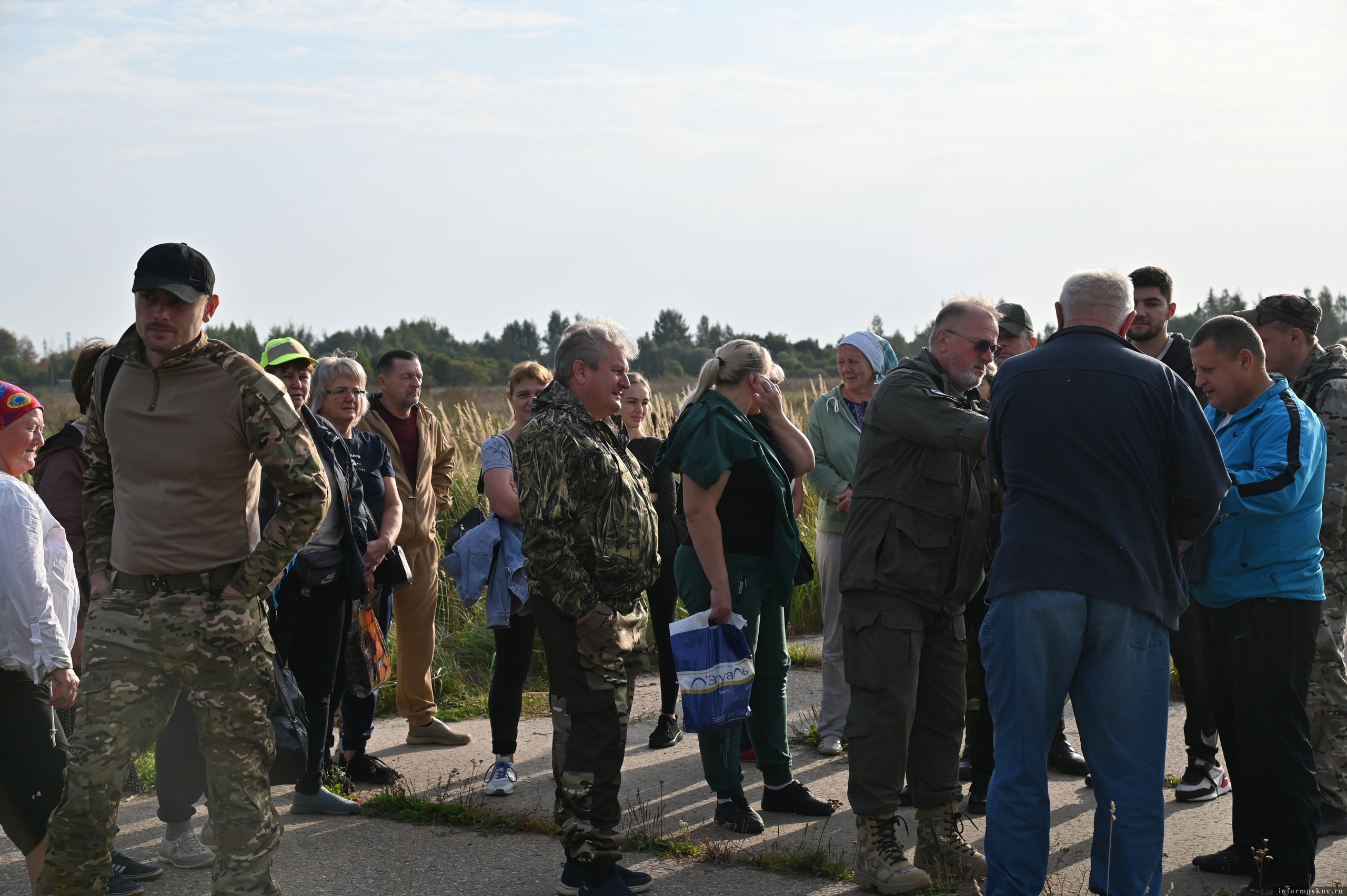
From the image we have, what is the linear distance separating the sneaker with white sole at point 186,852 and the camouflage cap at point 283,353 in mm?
2185

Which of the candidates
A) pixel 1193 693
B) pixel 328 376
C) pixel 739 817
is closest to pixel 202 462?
pixel 328 376

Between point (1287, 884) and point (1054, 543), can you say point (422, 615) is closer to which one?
point (1054, 543)

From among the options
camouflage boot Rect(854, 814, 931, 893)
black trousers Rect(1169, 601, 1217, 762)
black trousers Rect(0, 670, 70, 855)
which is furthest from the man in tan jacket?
black trousers Rect(1169, 601, 1217, 762)

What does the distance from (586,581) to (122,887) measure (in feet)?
7.26

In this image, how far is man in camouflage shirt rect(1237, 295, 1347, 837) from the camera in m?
4.70

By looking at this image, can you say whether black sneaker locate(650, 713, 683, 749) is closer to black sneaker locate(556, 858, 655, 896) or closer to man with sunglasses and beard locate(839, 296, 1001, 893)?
black sneaker locate(556, 858, 655, 896)

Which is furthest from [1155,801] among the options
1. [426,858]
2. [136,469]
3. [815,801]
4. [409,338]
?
[409,338]

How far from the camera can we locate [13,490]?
3.77 meters

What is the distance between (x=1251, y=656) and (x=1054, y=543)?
1.26 metres

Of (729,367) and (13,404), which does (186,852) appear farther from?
(729,367)

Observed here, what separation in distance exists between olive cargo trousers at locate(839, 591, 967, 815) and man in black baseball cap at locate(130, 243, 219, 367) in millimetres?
2581

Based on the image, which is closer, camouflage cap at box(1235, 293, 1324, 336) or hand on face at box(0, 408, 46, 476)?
hand on face at box(0, 408, 46, 476)

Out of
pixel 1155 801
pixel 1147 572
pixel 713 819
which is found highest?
pixel 1147 572

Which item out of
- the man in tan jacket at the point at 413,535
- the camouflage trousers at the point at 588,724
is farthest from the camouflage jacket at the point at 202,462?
the man in tan jacket at the point at 413,535
